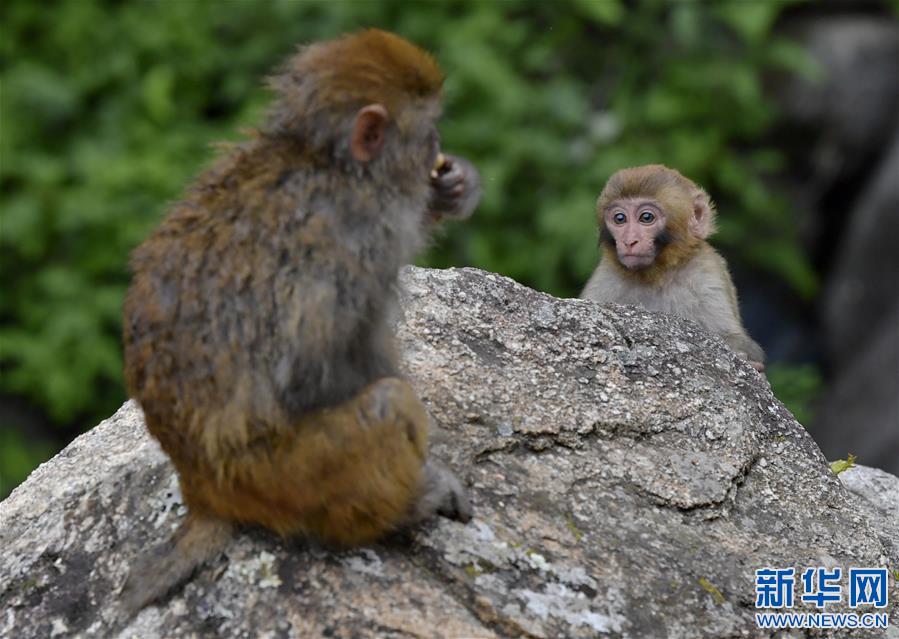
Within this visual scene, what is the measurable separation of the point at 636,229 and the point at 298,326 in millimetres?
2573

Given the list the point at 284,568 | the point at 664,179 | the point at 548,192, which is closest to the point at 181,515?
the point at 284,568

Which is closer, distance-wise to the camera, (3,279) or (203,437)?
(203,437)

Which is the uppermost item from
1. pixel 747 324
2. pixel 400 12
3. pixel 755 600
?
pixel 400 12

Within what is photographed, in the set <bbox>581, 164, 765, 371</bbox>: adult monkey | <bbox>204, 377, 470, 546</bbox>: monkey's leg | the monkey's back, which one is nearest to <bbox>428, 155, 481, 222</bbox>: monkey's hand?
the monkey's back

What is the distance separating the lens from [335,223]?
137 inches

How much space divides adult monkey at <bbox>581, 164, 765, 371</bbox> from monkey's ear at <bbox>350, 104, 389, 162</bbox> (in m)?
2.19

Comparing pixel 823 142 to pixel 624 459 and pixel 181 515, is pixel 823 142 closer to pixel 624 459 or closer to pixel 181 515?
pixel 624 459

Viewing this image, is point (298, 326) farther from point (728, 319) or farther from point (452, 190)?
point (728, 319)

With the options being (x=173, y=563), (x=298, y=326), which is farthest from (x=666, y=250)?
(x=173, y=563)

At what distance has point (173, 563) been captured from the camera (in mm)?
3510

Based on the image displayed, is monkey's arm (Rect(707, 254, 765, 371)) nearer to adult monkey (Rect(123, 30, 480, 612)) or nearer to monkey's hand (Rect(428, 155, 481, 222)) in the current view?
monkey's hand (Rect(428, 155, 481, 222))

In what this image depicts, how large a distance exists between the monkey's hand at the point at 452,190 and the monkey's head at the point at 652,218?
164cm

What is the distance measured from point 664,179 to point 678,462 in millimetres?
1935

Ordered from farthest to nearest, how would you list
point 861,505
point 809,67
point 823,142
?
point 823,142 < point 809,67 < point 861,505
